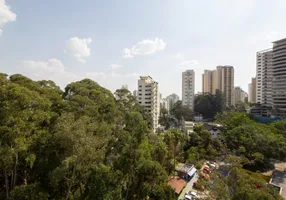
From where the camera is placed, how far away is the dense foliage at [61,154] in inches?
252

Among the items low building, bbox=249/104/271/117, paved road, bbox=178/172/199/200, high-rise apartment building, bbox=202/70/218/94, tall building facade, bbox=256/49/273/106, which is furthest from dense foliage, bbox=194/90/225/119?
paved road, bbox=178/172/199/200

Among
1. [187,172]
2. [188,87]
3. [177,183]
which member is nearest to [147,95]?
[187,172]

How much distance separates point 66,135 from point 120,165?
289 cm

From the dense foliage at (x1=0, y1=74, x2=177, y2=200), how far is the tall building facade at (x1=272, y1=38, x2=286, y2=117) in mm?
38586

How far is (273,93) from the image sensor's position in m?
37.8

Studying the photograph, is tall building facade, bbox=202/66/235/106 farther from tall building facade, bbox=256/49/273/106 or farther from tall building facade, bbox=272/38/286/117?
tall building facade, bbox=272/38/286/117

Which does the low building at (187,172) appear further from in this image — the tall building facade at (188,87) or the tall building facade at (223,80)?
the tall building facade at (188,87)

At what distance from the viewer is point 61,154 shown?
7.18 metres

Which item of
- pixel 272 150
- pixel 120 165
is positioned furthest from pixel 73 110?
pixel 272 150

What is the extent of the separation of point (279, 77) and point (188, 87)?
22387 mm

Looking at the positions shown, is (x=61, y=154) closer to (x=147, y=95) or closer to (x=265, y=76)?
(x=147, y=95)

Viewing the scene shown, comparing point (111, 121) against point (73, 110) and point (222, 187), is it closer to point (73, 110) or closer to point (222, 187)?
point (73, 110)

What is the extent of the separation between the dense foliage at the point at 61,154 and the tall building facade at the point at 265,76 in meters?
42.5

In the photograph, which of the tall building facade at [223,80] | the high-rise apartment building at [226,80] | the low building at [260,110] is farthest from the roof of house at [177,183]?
the high-rise apartment building at [226,80]
